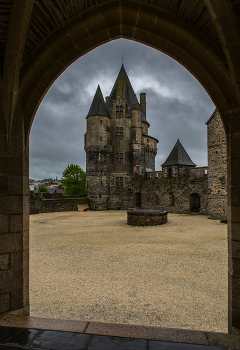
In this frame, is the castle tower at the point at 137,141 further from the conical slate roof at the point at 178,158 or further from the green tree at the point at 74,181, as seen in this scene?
the green tree at the point at 74,181

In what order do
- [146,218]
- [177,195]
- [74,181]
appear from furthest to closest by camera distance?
[74,181], [177,195], [146,218]

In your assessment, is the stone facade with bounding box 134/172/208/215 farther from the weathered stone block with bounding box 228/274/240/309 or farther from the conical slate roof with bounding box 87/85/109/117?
the weathered stone block with bounding box 228/274/240/309

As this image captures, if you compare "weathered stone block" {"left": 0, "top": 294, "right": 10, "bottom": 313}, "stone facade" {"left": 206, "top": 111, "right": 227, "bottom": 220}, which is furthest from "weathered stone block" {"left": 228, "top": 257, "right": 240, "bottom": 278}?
"stone facade" {"left": 206, "top": 111, "right": 227, "bottom": 220}

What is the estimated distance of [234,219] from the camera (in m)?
2.40

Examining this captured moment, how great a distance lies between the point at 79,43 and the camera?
112 inches

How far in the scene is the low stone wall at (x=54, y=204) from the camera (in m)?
21.1

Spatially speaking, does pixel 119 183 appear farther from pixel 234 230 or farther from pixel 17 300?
pixel 234 230

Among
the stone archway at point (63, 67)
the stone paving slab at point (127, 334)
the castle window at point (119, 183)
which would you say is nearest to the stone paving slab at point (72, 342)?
the stone paving slab at point (127, 334)

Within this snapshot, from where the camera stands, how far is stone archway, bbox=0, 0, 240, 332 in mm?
2422

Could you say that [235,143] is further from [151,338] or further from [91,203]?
[91,203]

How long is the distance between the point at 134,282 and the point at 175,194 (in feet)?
52.5

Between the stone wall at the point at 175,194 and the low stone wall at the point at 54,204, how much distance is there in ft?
22.8

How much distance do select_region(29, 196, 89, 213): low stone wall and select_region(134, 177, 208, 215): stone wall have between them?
6959 millimetres

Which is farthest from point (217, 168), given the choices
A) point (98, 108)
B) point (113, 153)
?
point (98, 108)
